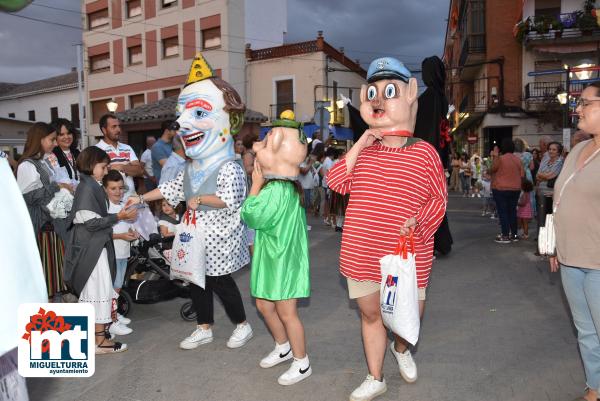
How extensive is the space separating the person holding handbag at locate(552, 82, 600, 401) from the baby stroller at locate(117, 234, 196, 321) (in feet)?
10.2

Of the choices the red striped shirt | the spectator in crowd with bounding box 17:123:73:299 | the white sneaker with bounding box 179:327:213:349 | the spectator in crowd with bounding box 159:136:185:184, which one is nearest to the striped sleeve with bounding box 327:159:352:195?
the red striped shirt

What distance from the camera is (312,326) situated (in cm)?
449

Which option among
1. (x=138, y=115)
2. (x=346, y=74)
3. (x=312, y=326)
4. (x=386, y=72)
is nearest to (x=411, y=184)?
(x=386, y=72)

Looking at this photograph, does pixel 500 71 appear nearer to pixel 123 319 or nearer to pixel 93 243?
pixel 123 319

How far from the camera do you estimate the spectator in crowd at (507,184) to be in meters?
8.19

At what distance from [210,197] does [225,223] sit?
0.27 metres

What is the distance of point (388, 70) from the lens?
3131mm

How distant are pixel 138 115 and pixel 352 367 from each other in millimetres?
16731

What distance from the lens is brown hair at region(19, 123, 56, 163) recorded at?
4.53m

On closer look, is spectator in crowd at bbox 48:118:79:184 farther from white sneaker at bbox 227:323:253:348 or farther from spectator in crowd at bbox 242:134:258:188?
spectator in crowd at bbox 242:134:258:188

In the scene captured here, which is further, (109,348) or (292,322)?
(109,348)

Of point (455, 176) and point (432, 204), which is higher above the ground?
point (432, 204)

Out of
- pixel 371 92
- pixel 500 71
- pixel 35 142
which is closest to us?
pixel 371 92

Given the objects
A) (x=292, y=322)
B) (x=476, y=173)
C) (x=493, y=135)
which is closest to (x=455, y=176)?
(x=476, y=173)
